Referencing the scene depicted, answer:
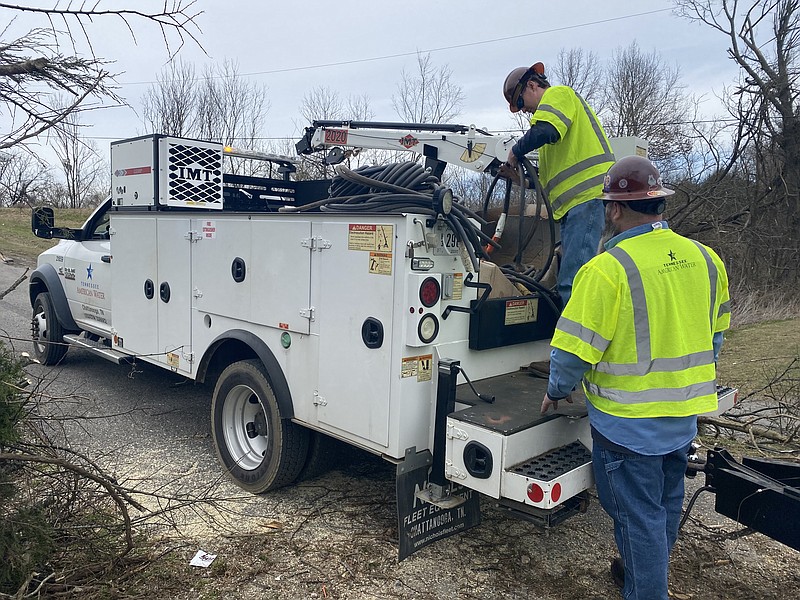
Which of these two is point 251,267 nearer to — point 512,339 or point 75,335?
point 512,339

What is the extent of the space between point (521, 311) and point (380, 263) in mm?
989

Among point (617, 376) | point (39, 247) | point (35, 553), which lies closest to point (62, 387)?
point (35, 553)

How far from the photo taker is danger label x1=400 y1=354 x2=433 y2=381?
10.9 ft

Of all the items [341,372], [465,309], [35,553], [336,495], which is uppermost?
[465,309]

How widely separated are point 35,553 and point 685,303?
2.98 m

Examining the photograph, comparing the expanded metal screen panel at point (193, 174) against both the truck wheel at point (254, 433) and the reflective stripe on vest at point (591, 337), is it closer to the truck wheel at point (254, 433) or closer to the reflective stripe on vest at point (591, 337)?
the truck wheel at point (254, 433)

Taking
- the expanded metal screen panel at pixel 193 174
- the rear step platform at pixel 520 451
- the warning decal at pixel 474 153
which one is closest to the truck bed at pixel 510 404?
the rear step platform at pixel 520 451

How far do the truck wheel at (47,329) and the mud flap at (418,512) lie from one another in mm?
5337

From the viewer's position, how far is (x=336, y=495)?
14.1ft

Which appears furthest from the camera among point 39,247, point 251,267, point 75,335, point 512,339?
point 39,247

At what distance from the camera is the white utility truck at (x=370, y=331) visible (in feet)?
10.6

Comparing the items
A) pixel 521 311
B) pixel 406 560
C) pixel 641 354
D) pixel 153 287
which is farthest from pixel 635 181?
pixel 153 287

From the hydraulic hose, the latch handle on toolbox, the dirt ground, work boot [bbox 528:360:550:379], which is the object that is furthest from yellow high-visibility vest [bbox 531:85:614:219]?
the dirt ground

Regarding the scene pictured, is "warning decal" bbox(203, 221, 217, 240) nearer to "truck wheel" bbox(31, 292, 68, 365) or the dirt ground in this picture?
the dirt ground
